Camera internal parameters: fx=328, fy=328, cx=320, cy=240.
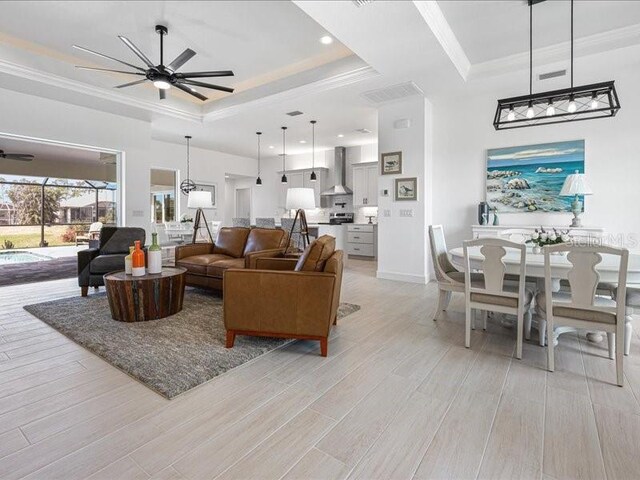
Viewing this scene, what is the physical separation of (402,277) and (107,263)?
4.30 metres

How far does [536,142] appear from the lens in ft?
15.3

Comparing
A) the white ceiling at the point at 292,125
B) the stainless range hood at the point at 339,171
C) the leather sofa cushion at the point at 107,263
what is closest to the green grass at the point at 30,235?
the white ceiling at the point at 292,125

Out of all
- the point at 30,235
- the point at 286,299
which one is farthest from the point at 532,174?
the point at 30,235

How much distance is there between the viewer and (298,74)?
16.1 ft

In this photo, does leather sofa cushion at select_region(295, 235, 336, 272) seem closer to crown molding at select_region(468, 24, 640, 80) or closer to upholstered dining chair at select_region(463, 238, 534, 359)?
upholstered dining chair at select_region(463, 238, 534, 359)

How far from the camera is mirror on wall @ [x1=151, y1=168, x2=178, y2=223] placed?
342 inches

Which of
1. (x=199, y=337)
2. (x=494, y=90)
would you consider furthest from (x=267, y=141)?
(x=199, y=337)

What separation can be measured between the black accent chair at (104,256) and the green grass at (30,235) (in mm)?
7016

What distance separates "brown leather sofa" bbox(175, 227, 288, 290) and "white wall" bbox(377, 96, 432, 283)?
2.00m

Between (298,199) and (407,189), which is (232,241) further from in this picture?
(407,189)

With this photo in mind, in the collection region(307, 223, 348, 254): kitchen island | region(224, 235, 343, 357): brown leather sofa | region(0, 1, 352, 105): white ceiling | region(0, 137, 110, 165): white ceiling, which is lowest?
region(224, 235, 343, 357): brown leather sofa

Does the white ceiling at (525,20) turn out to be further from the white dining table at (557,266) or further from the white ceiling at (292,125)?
the white dining table at (557,266)

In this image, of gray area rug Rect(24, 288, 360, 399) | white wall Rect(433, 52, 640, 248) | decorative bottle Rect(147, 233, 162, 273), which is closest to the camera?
gray area rug Rect(24, 288, 360, 399)

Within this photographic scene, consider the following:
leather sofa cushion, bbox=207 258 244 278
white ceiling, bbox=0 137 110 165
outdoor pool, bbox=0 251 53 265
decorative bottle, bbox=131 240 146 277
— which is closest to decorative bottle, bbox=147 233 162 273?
decorative bottle, bbox=131 240 146 277
